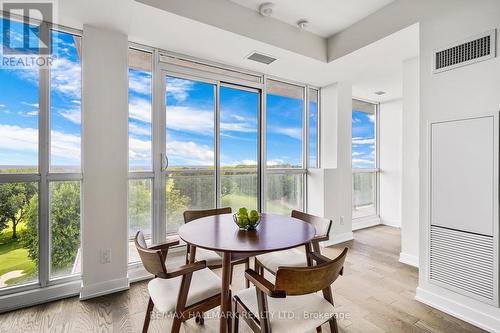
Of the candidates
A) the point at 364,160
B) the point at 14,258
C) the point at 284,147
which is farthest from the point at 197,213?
the point at 364,160

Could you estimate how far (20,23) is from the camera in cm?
234

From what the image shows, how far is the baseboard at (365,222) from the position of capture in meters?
5.00

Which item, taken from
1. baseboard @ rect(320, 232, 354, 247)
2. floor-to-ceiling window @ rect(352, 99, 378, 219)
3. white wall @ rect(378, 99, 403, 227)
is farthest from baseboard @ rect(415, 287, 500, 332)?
white wall @ rect(378, 99, 403, 227)

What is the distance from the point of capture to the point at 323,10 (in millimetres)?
2764

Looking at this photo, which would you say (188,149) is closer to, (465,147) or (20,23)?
(20,23)

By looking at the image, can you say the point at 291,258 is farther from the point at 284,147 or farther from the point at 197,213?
the point at 284,147

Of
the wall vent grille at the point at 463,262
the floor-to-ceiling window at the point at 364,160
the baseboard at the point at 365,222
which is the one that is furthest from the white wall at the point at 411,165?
the floor-to-ceiling window at the point at 364,160

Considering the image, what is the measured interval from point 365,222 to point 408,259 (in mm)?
1920

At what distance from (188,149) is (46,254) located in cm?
184

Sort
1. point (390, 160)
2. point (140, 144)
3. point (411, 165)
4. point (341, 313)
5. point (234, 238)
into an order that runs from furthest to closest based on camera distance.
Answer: point (390, 160) → point (411, 165) → point (140, 144) → point (341, 313) → point (234, 238)

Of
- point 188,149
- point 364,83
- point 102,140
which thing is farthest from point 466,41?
point 102,140

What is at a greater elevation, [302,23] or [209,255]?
[302,23]

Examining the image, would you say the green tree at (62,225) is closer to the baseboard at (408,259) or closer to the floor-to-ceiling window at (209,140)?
the floor-to-ceiling window at (209,140)

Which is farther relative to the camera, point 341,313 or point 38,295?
point 38,295
